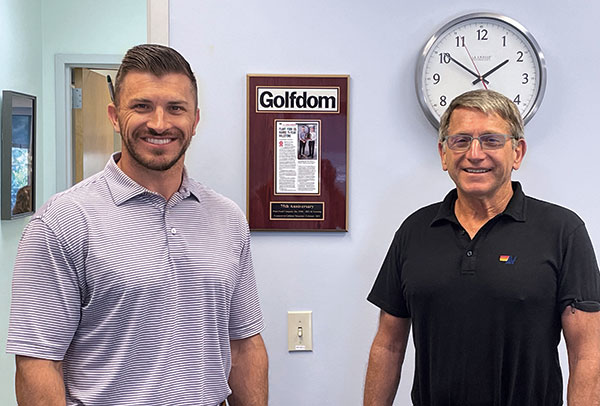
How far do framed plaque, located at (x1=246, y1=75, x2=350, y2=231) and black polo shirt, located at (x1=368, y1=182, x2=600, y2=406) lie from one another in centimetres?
45

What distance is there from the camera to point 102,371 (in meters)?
1.36

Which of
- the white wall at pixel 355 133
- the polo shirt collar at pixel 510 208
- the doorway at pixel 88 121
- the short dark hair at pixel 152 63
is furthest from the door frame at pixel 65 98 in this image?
the polo shirt collar at pixel 510 208

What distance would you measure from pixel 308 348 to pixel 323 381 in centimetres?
11

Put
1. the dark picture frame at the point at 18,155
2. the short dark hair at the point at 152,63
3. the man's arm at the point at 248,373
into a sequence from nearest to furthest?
1. the short dark hair at the point at 152,63
2. the man's arm at the point at 248,373
3. the dark picture frame at the point at 18,155

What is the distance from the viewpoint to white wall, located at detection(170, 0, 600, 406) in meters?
1.99

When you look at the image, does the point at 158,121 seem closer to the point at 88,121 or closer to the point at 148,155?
the point at 148,155

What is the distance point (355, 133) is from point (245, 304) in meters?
0.66

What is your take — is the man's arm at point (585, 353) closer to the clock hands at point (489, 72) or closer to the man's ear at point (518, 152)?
the man's ear at point (518, 152)

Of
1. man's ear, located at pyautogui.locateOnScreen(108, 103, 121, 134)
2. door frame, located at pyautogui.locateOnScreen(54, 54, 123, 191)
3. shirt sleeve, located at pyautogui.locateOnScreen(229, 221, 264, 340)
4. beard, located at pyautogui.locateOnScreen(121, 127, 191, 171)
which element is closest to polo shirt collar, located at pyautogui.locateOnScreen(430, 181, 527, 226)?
shirt sleeve, located at pyautogui.locateOnScreen(229, 221, 264, 340)

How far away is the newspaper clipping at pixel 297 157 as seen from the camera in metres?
1.99

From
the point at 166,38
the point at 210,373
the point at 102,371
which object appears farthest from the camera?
the point at 166,38

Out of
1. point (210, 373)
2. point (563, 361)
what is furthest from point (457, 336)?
point (563, 361)

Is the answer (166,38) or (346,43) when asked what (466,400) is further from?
(166,38)

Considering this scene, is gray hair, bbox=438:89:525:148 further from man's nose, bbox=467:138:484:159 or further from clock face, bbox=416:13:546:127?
clock face, bbox=416:13:546:127
